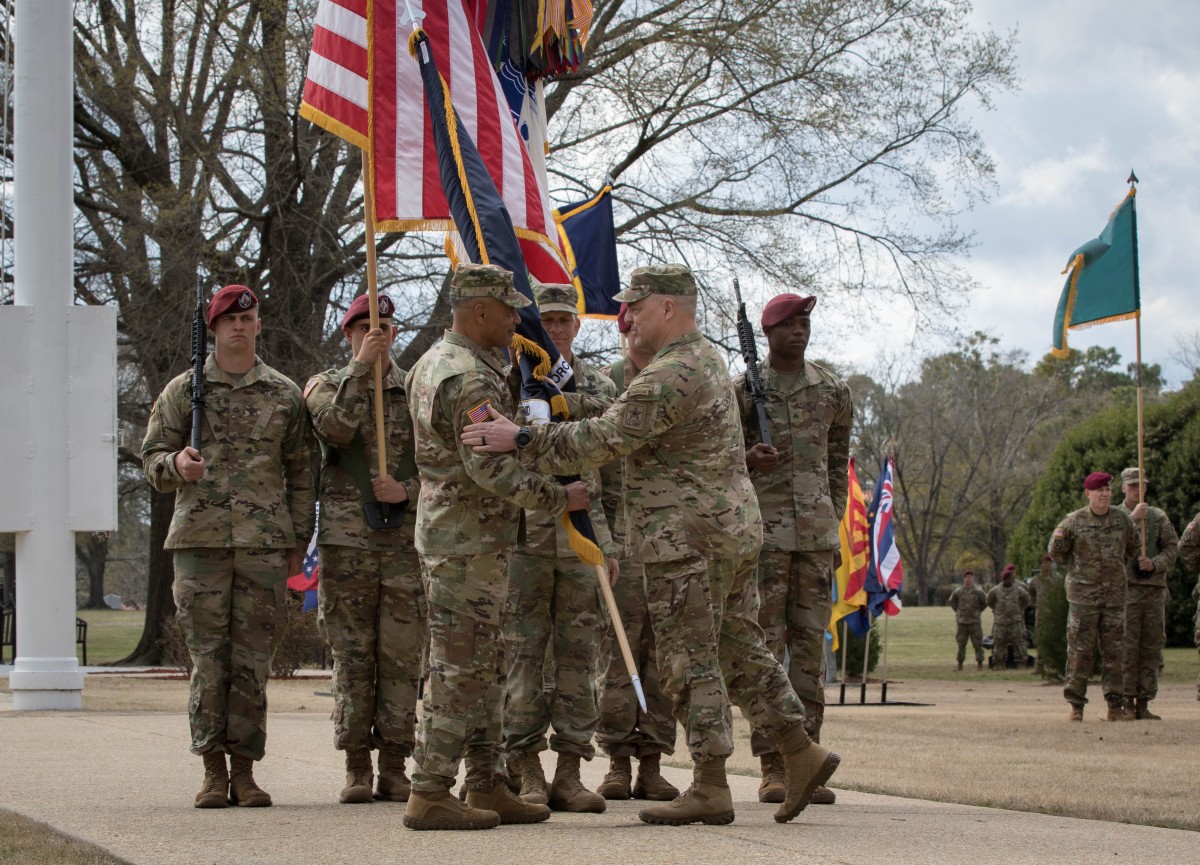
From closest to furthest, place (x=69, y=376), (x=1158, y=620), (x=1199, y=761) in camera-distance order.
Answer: (x=1199, y=761) < (x=69, y=376) < (x=1158, y=620)

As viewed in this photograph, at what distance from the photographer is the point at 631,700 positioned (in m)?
6.97

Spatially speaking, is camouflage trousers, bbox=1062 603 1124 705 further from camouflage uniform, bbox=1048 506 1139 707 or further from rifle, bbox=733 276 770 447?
rifle, bbox=733 276 770 447

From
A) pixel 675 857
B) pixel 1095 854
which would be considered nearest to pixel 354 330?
pixel 675 857

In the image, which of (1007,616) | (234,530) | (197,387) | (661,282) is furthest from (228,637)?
(1007,616)

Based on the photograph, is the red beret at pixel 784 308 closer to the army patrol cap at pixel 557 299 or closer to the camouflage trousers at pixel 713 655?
the army patrol cap at pixel 557 299

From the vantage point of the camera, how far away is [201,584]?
21.4 feet

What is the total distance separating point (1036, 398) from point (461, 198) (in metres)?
55.9

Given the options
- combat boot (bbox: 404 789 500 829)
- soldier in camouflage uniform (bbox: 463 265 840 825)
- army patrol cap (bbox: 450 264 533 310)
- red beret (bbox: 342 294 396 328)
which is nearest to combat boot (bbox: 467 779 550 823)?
combat boot (bbox: 404 789 500 829)

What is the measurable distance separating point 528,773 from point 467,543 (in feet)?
4.69

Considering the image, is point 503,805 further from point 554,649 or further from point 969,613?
point 969,613

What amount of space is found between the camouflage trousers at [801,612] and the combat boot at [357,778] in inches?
78.8

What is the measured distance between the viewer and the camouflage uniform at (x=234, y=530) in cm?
647

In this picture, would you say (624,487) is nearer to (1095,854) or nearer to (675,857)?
(675,857)

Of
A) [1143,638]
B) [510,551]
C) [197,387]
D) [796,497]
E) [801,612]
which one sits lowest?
[1143,638]
